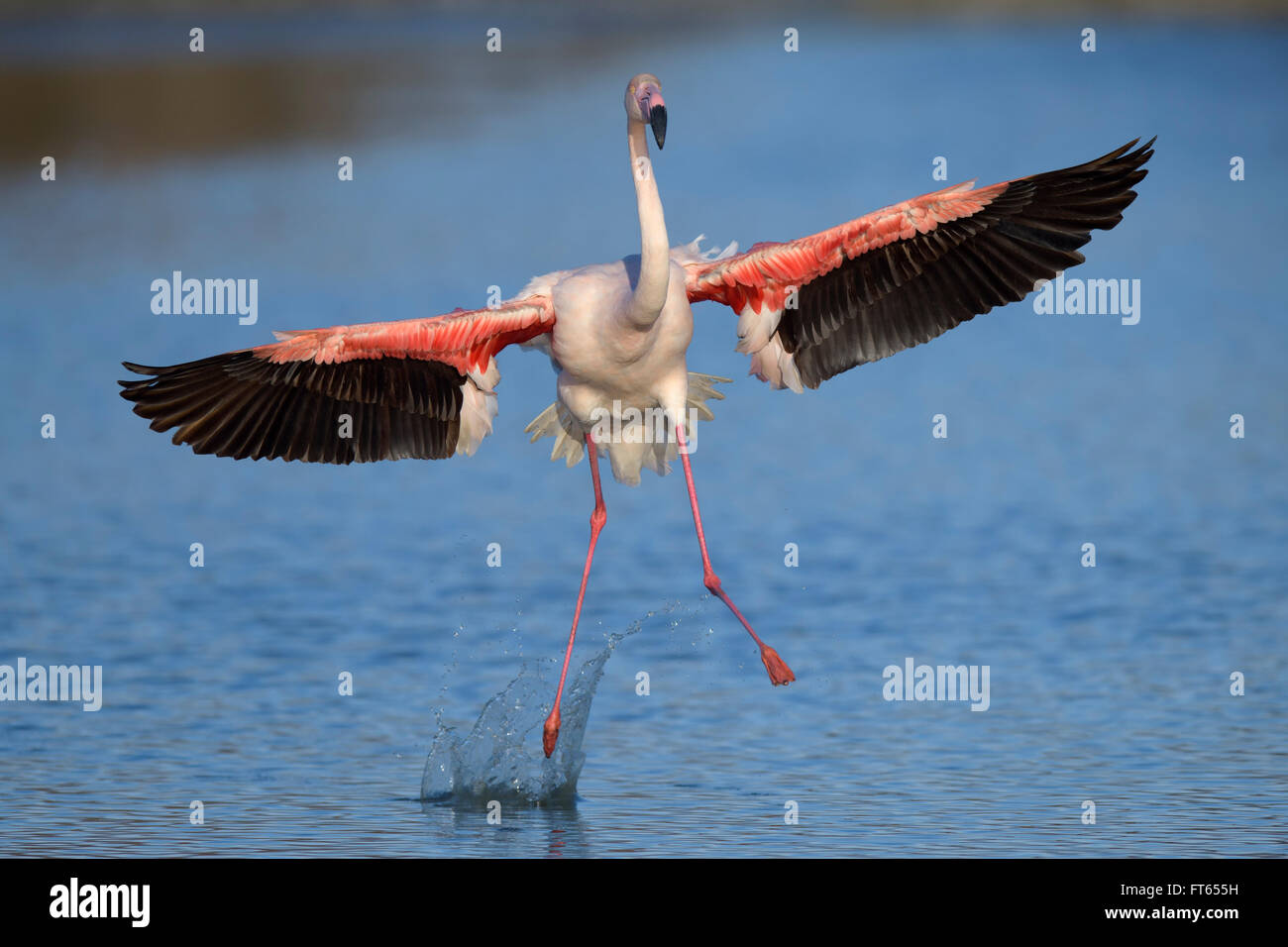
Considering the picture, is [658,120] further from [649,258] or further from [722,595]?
[722,595]

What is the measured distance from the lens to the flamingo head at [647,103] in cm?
1170

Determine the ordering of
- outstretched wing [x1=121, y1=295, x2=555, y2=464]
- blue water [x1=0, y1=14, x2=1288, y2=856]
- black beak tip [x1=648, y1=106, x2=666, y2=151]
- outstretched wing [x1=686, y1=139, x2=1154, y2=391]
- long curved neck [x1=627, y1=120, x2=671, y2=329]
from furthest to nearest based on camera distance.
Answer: blue water [x1=0, y1=14, x2=1288, y2=856], outstretched wing [x1=121, y1=295, x2=555, y2=464], outstretched wing [x1=686, y1=139, x2=1154, y2=391], long curved neck [x1=627, y1=120, x2=671, y2=329], black beak tip [x1=648, y1=106, x2=666, y2=151]

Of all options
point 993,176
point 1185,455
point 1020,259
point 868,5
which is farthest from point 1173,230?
point 868,5

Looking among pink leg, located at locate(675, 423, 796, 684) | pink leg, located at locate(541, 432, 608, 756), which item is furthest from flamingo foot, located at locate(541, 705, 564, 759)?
pink leg, located at locate(675, 423, 796, 684)

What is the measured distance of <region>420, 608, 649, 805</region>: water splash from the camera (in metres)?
13.0

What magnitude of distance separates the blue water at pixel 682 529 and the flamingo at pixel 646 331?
1.82 meters

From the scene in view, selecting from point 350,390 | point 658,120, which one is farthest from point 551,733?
point 658,120

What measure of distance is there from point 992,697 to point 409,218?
20.1m

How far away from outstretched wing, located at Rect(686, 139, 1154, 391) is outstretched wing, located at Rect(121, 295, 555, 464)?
54.7 inches

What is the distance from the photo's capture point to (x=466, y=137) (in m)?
38.3

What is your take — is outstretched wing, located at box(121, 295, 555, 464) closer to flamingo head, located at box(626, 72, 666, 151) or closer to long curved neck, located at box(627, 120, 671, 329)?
long curved neck, located at box(627, 120, 671, 329)

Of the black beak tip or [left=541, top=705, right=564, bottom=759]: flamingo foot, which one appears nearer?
the black beak tip

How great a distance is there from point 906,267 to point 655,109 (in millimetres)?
1842
